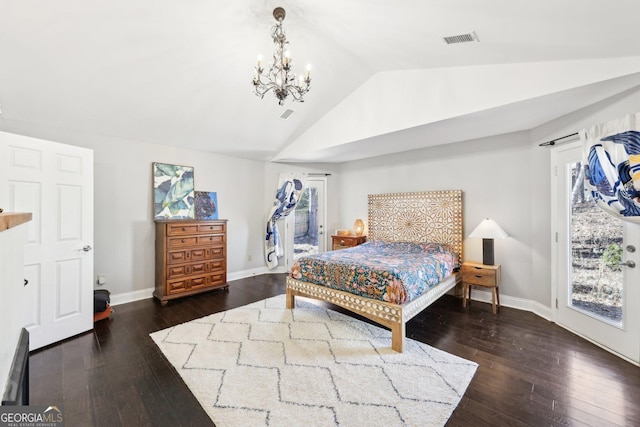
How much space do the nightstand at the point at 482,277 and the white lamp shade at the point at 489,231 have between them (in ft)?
1.37

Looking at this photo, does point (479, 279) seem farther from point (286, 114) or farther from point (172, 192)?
point (172, 192)

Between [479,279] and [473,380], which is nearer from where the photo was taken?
[473,380]

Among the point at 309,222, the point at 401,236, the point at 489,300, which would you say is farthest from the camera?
the point at 309,222

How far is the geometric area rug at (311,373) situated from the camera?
1781mm

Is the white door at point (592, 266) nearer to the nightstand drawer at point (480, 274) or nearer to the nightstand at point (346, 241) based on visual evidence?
the nightstand drawer at point (480, 274)

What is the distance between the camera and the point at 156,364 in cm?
235

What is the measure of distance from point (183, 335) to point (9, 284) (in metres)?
2.05

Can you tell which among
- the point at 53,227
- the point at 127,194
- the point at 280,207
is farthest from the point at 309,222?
the point at 53,227

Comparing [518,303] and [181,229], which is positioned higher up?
[181,229]

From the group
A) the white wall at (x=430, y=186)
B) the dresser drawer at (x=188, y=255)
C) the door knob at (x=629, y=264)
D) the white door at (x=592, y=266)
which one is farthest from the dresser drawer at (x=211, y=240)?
the door knob at (x=629, y=264)

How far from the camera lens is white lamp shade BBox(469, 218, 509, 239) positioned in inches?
140

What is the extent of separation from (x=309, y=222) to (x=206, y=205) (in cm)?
226

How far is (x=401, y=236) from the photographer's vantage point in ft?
15.8

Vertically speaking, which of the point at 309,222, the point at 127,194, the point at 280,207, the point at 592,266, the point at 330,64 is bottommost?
the point at 592,266
